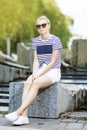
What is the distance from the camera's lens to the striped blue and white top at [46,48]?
24.0 feet

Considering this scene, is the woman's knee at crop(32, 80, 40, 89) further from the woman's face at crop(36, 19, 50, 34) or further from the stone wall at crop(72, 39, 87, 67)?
the stone wall at crop(72, 39, 87, 67)

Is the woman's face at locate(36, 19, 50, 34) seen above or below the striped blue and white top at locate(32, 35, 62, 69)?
above

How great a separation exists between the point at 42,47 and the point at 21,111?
49.7 inches

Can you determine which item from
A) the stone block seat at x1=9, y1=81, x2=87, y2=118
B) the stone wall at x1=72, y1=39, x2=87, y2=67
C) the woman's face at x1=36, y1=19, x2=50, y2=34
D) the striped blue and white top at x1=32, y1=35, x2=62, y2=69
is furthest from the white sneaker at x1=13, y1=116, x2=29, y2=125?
the stone wall at x1=72, y1=39, x2=87, y2=67

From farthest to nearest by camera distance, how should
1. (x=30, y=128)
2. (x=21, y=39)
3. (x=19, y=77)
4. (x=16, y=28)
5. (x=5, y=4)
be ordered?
(x=21, y=39) < (x=16, y=28) < (x=5, y=4) < (x=19, y=77) < (x=30, y=128)

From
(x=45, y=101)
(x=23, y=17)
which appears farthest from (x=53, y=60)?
(x=23, y=17)

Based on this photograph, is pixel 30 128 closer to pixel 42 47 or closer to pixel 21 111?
pixel 21 111

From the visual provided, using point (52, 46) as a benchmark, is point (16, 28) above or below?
above

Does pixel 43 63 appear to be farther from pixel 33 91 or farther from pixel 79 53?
pixel 79 53

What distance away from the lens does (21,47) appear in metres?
21.5

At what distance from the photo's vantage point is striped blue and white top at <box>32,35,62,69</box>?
7.30m

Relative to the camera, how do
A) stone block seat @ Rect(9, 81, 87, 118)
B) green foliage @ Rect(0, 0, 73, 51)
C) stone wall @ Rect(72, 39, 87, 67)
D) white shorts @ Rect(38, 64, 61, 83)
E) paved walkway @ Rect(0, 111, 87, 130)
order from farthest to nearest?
green foliage @ Rect(0, 0, 73, 51) → stone wall @ Rect(72, 39, 87, 67) → stone block seat @ Rect(9, 81, 87, 118) → white shorts @ Rect(38, 64, 61, 83) → paved walkway @ Rect(0, 111, 87, 130)

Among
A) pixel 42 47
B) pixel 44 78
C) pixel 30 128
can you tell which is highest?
pixel 42 47

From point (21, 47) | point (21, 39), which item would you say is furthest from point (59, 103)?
point (21, 39)
